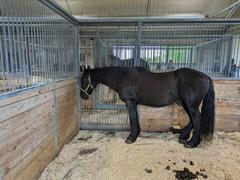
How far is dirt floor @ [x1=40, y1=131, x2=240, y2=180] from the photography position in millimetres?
1812

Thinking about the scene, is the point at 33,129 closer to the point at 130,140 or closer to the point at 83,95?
the point at 83,95

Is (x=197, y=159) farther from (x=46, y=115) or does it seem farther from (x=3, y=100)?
(x=3, y=100)

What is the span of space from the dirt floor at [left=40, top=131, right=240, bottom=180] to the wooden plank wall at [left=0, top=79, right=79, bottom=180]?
216 millimetres

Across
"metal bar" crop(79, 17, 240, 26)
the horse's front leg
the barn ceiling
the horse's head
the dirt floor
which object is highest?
the barn ceiling

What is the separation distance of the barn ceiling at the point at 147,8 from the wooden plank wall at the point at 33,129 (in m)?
3.17

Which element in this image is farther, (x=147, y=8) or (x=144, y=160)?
(x=147, y=8)

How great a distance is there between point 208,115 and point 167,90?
26.6 inches

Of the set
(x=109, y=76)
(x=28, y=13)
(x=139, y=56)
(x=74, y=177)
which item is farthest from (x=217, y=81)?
(x=28, y=13)

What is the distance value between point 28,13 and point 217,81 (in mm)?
2802

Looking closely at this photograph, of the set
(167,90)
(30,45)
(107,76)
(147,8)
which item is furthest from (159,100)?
(147,8)

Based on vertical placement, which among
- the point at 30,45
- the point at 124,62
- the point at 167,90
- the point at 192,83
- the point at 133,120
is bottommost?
the point at 133,120

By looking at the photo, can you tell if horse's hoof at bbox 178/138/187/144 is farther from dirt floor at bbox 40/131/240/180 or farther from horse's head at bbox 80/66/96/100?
horse's head at bbox 80/66/96/100

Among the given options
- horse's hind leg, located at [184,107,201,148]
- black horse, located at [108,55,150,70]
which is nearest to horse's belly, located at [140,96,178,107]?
horse's hind leg, located at [184,107,201,148]

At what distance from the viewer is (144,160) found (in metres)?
2.10
